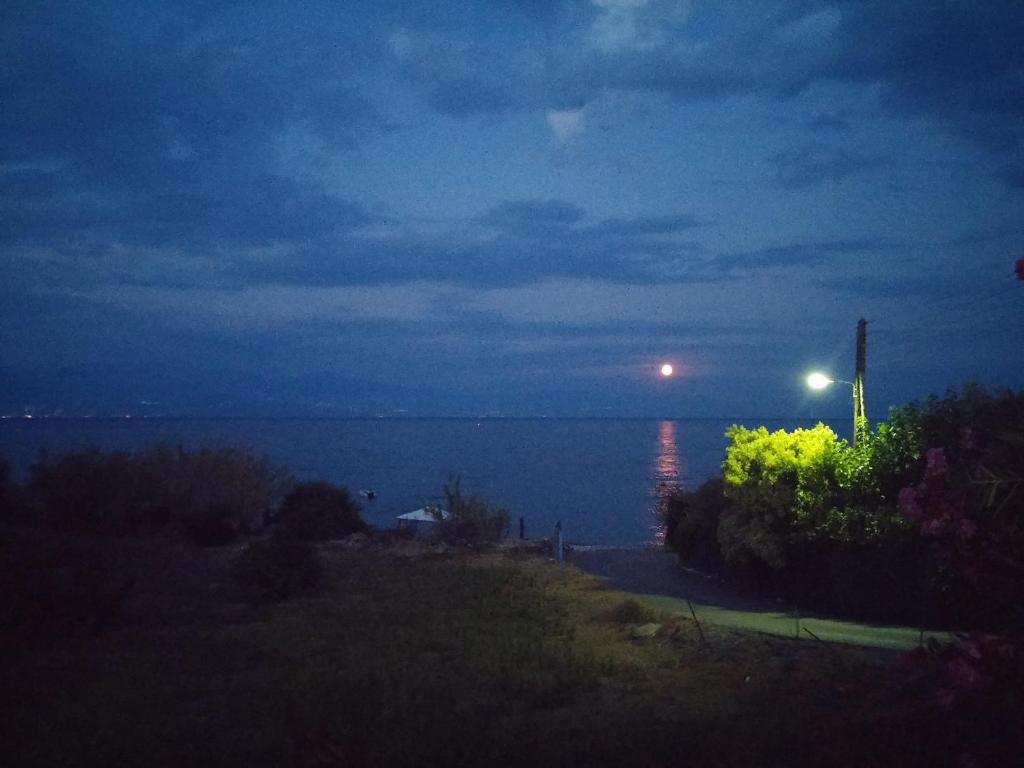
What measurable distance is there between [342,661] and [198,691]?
5.04 feet

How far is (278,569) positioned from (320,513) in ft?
39.2

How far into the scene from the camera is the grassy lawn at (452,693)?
20.7ft

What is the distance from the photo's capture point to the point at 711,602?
16281 millimetres

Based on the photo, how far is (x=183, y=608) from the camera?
1359 cm

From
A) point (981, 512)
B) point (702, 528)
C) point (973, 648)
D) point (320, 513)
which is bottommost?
point (320, 513)

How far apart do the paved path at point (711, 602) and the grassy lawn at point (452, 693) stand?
1244 millimetres

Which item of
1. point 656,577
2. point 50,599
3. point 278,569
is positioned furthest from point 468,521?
point 50,599

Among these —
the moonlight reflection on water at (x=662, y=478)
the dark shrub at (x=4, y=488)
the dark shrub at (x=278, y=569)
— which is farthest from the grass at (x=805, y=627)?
the dark shrub at (x=4, y=488)

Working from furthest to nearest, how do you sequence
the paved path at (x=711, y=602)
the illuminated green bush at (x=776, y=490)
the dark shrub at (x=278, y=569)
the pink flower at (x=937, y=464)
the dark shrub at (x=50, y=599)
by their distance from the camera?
the illuminated green bush at (x=776, y=490) < the dark shrub at (x=278, y=569) < the paved path at (x=711, y=602) < the dark shrub at (x=50, y=599) < the pink flower at (x=937, y=464)

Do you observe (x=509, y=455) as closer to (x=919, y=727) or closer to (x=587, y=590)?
(x=587, y=590)

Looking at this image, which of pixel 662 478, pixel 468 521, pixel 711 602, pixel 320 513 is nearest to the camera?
pixel 711 602

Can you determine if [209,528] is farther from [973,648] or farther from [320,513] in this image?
[973,648]

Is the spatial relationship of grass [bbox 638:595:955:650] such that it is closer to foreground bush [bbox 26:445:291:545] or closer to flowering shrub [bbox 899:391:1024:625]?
flowering shrub [bbox 899:391:1024:625]

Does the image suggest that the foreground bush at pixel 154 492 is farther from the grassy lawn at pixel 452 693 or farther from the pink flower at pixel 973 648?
the pink flower at pixel 973 648
